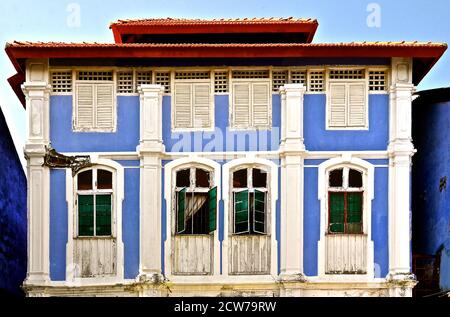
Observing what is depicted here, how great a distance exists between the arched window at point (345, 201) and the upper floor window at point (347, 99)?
2.26 feet

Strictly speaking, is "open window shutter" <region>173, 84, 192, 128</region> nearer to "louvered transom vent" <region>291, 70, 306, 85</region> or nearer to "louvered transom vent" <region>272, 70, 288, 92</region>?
"louvered transom vent" <region>272, 70, 288, 92</region>

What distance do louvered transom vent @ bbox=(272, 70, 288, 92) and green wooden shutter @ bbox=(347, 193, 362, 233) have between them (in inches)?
73.7

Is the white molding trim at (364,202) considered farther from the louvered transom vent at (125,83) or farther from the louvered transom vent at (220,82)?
the louvered transom vent at (125,83)

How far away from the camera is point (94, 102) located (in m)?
13.4

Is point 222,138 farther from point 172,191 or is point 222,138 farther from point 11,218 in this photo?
point 11,218

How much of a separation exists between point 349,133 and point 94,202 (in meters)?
3.80

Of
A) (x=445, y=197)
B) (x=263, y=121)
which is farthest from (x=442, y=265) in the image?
(x=263, y=121)

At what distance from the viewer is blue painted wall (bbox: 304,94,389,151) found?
521 inches

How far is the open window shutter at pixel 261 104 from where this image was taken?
43.7ft

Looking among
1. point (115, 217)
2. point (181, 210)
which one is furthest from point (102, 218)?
point (181, 210)

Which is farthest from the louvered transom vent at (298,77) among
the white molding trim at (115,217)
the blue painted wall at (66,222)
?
the white molding trim at (115,217)

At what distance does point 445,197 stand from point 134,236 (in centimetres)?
459
